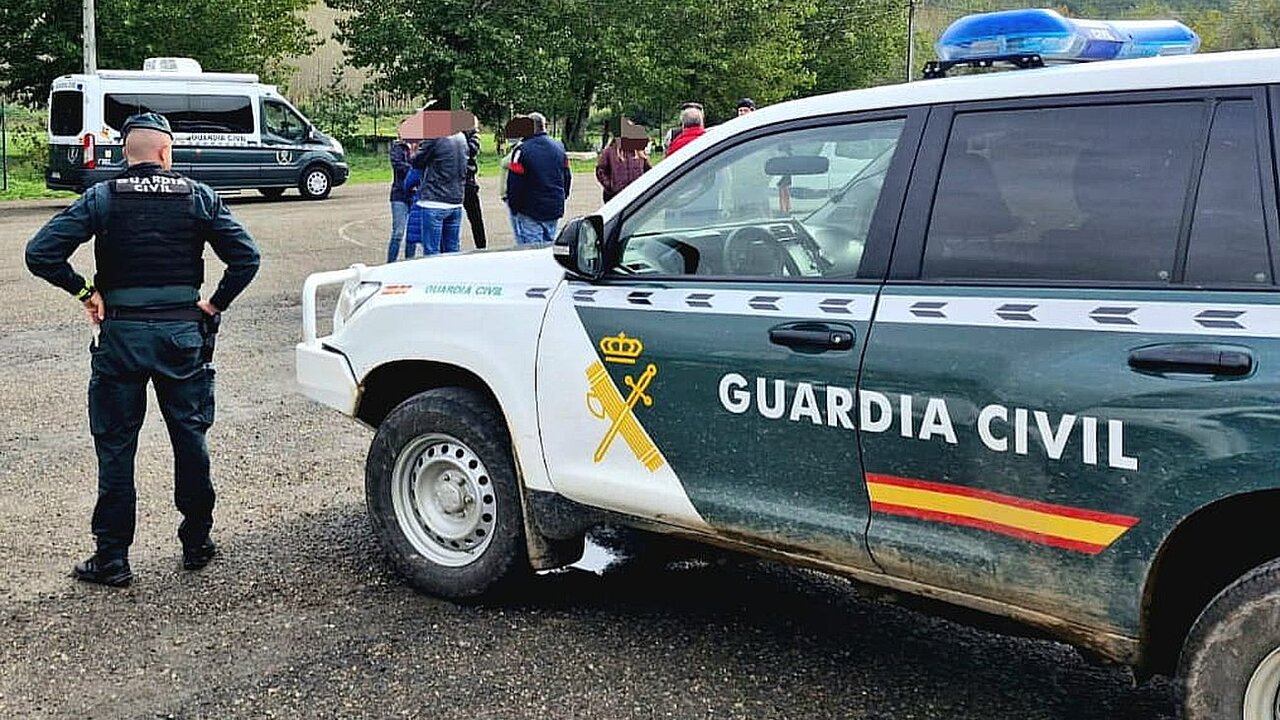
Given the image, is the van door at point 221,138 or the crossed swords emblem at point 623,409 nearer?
the crossed swords emblem at point 623,409

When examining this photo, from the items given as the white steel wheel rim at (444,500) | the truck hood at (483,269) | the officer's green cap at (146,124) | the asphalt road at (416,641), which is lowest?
the asphalt road at (416,641)

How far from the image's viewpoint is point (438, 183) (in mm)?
12102

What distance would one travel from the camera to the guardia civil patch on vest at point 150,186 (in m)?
5.11

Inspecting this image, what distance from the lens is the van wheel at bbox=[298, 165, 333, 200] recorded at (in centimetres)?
2594

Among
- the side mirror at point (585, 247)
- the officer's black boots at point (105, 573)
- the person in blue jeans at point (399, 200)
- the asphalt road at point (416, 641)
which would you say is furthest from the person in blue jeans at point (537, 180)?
the side mirror at point (585, 247)

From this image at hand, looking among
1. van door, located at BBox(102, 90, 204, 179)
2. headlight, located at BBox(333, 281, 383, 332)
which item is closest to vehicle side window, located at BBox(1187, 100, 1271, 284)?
headlight, located at BBox(333, 281, 383, 332)

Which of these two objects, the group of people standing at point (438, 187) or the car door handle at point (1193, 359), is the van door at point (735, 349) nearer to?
the car door handle at point (1193, 359)

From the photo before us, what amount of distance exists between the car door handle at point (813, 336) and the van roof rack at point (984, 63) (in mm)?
897

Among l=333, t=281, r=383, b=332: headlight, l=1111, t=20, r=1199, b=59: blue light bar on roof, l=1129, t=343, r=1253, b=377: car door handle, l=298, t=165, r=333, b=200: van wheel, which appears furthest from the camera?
l=298, t=165, r=333, b=200: van wheel

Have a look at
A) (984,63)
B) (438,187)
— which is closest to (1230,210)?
(984,63)

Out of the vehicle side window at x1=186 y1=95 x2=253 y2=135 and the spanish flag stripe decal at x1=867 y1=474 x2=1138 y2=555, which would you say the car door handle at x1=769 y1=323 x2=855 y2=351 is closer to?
the spanish flag stripe decal at x1=867 y1=474 x2=1138 y2=555

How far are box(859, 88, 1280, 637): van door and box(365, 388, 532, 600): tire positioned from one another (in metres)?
1.56

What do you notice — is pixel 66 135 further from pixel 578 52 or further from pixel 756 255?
pixel 578 52

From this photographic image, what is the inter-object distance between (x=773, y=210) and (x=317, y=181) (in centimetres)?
2309
